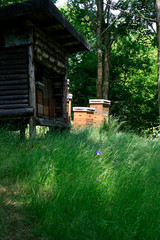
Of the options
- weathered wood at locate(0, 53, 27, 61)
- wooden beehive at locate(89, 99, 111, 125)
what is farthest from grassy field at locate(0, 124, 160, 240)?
wooden beehive at locate(89, 99, 111, 125)

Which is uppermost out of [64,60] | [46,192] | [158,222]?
[64,60]

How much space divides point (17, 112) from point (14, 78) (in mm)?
1034

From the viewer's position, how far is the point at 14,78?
657 cm

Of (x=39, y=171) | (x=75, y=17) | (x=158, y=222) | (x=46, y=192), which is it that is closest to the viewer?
(x=158, y=222)

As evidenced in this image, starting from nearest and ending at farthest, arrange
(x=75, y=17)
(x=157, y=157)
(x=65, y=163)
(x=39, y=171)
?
(x=39, y=171), (x=65, y=163), (x=157, y=157), (x=75, y=17)

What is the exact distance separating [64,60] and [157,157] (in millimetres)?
5357

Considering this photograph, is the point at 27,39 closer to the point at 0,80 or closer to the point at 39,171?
the point at 0,80

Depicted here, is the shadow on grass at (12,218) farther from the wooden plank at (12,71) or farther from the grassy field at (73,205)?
the wooden plank at (12,71)

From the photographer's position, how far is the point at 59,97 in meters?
8.91

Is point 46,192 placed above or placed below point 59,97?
below

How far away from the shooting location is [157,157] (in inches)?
216

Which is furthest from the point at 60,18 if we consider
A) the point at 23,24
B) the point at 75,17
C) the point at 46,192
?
the point at 75,17

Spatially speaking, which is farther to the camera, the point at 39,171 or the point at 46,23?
the point at 46,23

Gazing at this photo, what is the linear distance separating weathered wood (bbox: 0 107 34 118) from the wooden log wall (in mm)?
79
